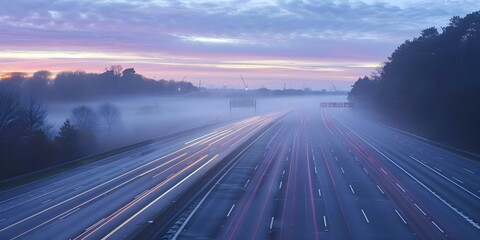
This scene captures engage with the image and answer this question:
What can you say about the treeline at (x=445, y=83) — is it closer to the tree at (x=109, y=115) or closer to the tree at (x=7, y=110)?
the tree at (x=7, y=110)

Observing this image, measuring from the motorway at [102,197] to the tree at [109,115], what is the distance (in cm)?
4300

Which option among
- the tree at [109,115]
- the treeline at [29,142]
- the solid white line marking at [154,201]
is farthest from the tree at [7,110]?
→ the tree at [109,115]

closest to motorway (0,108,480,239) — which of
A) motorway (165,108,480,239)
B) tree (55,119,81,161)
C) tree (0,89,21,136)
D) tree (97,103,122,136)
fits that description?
motorway (165,108,480,239)

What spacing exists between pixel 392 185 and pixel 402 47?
7844 cm

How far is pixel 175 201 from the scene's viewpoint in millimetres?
27875

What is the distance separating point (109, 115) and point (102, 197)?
69.9 metres

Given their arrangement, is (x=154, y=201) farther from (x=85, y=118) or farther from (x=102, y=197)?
(x=85, y=118)

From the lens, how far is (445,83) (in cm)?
8112

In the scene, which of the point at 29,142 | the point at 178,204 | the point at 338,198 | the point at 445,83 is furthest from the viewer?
the point at 445,83

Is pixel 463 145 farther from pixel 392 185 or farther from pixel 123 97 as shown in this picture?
pixel 123 97

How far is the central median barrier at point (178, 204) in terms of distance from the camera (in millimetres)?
22281

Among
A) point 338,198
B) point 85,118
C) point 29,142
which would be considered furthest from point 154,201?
point 85,118

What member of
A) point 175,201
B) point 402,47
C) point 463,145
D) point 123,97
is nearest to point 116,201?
point 175,201

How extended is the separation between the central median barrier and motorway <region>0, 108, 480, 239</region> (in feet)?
0.36
